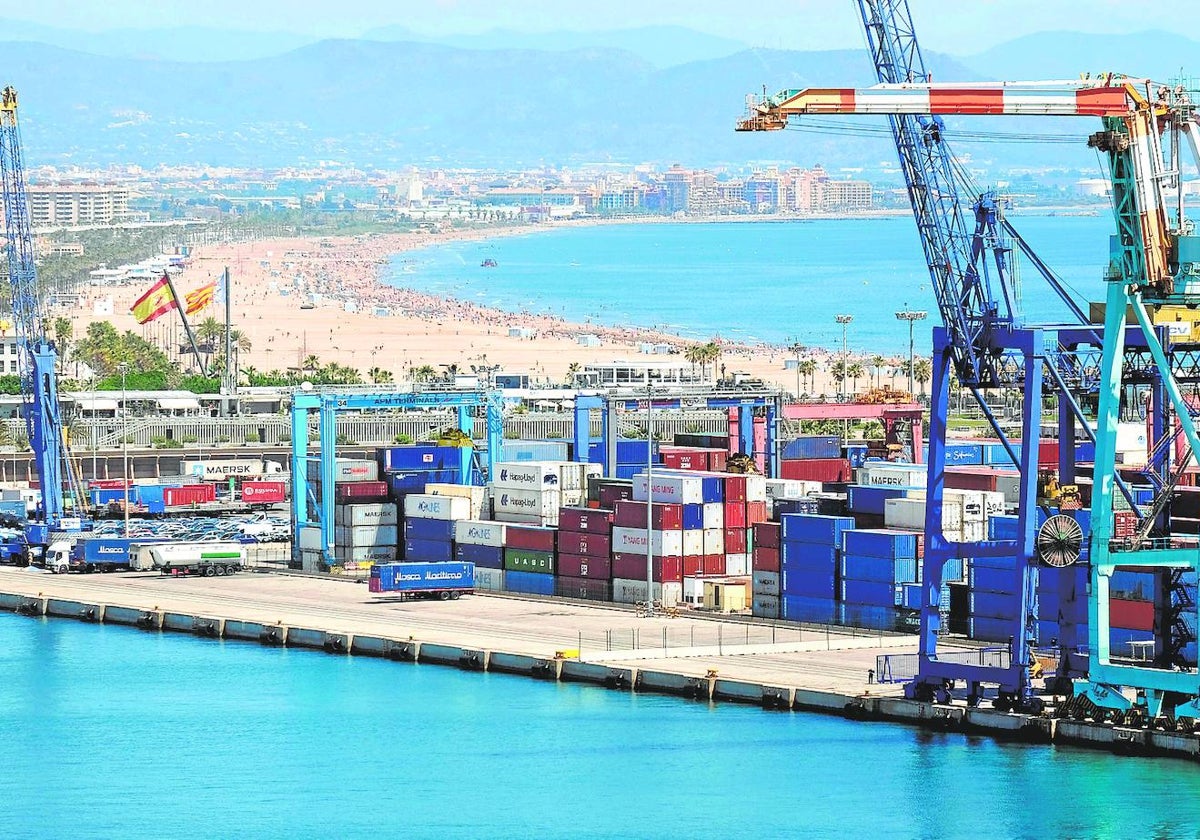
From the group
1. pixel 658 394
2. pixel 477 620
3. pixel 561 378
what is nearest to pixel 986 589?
pixel 477 620

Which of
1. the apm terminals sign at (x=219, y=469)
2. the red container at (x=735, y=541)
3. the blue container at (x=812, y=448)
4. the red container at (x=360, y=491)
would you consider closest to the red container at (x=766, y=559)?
the red container at (x=735, y=541)

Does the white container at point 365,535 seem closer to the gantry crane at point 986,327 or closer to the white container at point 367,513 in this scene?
the white container at point 367,513

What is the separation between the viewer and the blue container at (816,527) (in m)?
63.4

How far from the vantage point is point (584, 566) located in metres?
70.6

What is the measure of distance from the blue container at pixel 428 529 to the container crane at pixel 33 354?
607 inches

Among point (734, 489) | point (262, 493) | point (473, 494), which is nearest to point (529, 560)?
point (473, 494)

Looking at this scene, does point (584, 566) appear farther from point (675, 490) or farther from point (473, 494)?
point (473, 494)

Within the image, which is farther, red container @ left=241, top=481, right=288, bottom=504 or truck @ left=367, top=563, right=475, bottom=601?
red container @ left=241, top=481, right=288, bottom=504

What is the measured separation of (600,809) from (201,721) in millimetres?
13387

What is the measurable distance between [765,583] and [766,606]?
601 mm

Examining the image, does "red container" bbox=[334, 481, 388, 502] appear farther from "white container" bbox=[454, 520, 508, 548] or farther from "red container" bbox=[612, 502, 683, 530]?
"red container" bbox=[612, 502, 683, 530]

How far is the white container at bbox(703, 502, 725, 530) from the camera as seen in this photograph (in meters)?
68.3

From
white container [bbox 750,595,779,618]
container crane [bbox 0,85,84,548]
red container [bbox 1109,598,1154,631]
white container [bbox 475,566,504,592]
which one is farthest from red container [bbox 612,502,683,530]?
container crane [bbox 0,85,84,548]

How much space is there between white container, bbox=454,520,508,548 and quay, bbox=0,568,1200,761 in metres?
1.90
